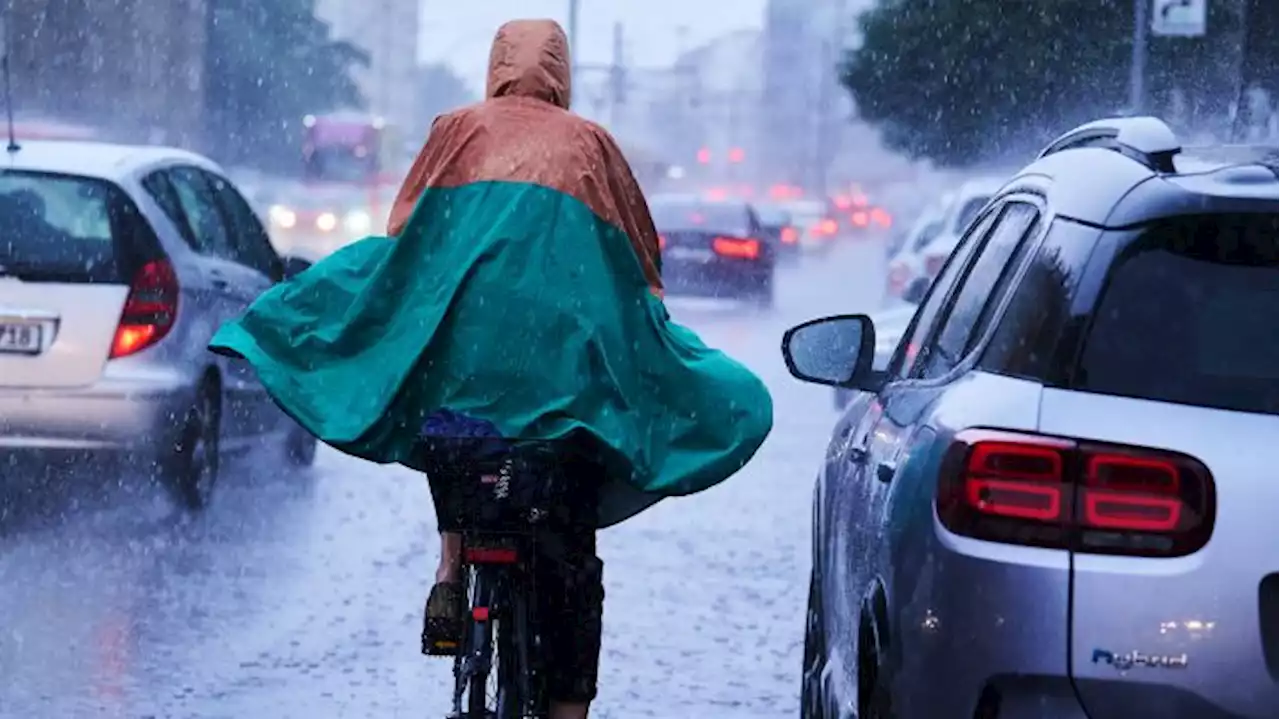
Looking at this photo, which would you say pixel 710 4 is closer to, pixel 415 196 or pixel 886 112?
pixel 886 112

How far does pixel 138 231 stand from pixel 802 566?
2983mm

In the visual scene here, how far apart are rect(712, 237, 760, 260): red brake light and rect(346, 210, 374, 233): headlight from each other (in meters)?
10.2

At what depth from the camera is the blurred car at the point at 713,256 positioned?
37.3 m

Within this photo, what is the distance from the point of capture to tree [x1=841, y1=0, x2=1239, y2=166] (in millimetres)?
26953

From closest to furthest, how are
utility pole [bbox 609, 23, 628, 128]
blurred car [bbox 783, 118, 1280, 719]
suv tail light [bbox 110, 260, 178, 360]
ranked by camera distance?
1. blurred car [bbox 783, 118, 1280, 719]
2. suv tail light [bbox 110, 260, 178, 360]
3. utility pole [bbox 609, 23, 628, 128]

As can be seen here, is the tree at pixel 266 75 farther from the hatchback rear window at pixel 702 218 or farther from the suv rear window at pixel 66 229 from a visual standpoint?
the suv rear window at pixel 66 229

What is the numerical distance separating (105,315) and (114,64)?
5057 cm

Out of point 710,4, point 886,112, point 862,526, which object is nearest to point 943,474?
point 862,526

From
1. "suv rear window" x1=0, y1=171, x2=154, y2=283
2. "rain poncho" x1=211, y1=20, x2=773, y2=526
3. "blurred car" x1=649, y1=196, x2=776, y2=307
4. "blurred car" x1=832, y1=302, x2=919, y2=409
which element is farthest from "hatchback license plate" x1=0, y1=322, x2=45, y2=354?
"blurred car" x1=649, y1=196, x2=776, y2=307

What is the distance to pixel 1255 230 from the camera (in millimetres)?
3977

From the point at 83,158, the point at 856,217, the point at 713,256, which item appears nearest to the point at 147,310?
the point at 83,158

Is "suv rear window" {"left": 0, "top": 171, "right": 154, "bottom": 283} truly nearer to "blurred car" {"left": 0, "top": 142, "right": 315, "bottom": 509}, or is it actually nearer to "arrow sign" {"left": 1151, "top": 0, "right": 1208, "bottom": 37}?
"blurred car" {"left": 0, "top": 142, "right": 315, "bottom": 509}

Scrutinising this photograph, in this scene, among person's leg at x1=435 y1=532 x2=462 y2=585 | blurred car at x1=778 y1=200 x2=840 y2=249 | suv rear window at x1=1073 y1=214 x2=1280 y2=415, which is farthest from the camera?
blurred car at x1=778 y1=200 x2=840 y2=249

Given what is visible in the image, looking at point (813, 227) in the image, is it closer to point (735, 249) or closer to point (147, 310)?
point (735, 249)
